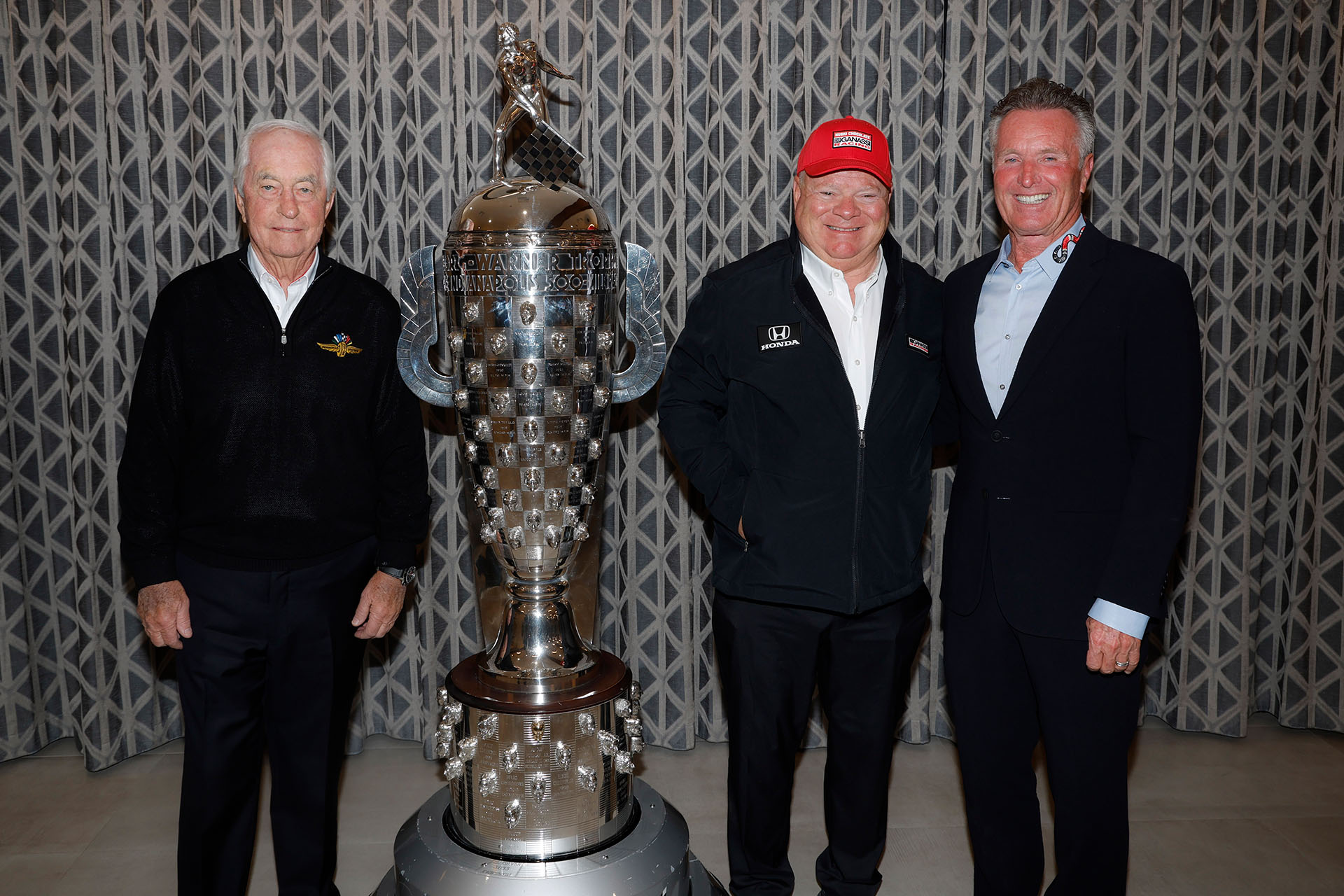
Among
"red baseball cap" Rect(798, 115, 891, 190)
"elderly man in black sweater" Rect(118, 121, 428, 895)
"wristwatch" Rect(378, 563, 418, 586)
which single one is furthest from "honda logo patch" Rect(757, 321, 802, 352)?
"wristwatch" Rect(378, 563, 418, 586)

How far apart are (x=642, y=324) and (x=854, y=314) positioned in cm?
39

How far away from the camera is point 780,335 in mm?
1759

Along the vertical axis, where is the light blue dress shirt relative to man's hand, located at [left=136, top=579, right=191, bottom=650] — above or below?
above

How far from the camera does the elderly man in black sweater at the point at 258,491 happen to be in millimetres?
1683

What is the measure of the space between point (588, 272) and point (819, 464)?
0.54 m

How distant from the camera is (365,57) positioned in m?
2.33

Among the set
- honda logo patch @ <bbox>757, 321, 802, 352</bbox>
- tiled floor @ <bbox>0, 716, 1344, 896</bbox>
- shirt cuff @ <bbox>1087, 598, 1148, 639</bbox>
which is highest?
honda logo patch @ <bbox>757, 321, 802, 352</bbox>

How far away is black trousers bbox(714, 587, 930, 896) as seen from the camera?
5.89 ft

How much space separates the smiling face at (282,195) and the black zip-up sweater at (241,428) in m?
0.07

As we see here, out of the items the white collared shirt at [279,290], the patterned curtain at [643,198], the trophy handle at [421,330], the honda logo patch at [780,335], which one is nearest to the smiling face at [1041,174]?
the honda logo patch at [780,335]

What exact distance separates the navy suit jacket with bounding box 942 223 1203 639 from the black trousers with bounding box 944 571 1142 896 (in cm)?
6

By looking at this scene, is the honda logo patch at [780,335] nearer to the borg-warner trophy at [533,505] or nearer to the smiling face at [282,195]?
the borg-warner trophy at [533,505]

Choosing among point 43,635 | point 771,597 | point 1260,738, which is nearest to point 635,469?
point 771,597

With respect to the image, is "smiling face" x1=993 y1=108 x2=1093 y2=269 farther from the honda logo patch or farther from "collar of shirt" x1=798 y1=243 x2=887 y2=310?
the honda logo patch
